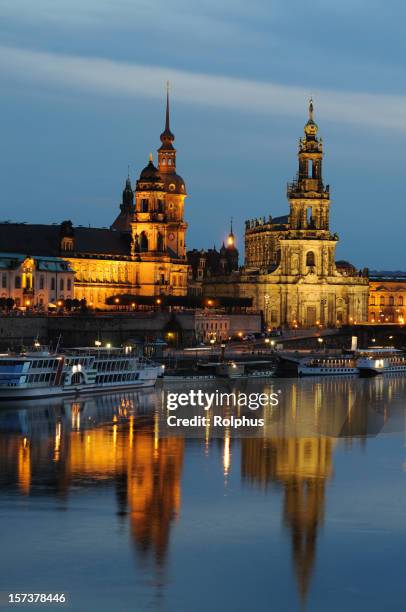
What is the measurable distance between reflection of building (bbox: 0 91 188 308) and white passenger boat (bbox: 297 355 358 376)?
3288cm

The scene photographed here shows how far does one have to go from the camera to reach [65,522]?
131ft

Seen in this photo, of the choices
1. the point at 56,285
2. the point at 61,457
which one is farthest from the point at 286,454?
the point at 56,285

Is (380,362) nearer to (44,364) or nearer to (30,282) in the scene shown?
(30,282)

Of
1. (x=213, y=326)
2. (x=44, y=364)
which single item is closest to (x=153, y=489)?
(x=44, y=364)

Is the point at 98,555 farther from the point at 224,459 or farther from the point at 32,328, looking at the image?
the point at 32,328

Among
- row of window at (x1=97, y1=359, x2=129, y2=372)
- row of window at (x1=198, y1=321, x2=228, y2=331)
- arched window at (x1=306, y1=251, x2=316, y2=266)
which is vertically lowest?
row of window at (x1=97, y1=359, x2=129, y2=372)

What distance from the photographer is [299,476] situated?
48.5m

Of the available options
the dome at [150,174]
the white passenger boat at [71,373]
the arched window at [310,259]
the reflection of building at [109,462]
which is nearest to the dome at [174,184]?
the dome at [150,174]

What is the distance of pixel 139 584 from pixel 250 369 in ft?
208

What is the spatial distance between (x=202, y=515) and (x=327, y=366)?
6189 cm

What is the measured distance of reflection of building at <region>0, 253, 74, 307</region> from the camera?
119188mm

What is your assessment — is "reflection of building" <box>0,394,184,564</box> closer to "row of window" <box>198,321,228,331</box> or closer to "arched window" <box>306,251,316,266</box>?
"row of window" <box>198,321,228,331</box>

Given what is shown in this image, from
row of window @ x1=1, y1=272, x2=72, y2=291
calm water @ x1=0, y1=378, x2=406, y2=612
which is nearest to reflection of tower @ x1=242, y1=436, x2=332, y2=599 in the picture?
calm water @ x1=0, y1=378, x2=406, y2=612

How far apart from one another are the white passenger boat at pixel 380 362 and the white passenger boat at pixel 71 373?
2148 cm
